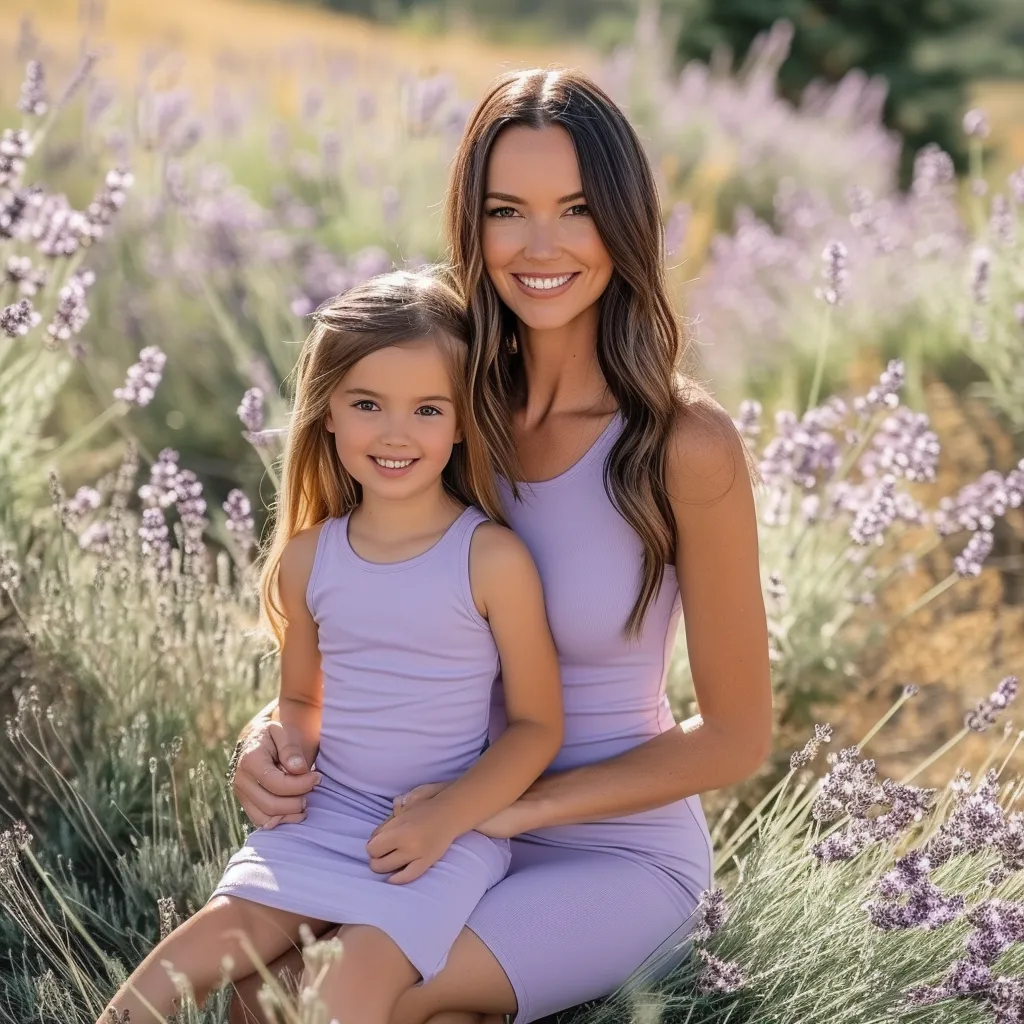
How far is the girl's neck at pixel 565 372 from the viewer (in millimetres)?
2576

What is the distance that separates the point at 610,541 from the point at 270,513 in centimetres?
135

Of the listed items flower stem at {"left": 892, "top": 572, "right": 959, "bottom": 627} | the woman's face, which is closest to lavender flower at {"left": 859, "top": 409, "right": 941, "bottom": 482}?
flower stem at {"left": 892, "top": 572, "right": 959, "bottom": 627}

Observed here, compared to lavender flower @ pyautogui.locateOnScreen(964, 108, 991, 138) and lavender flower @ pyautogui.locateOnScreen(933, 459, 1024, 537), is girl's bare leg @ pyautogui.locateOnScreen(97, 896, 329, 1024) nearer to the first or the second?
→ lavender flower @ pyautogui.locateOnScreen(933, 459, 1024, 537)

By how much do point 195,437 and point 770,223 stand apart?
400 cm

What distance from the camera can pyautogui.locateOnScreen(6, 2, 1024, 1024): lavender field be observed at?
226 centimetres

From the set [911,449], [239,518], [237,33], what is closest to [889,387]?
[911,449]

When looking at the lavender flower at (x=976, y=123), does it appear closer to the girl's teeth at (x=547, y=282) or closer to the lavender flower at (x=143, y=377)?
the girl's teeth at (x=547, y=282)

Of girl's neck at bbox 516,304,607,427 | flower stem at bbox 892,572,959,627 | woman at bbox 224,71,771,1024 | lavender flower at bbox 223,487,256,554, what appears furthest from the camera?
flower stem at bbox 892,572,959,627

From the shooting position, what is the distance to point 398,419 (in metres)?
2.35

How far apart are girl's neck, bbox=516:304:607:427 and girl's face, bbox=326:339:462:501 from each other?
263 mm

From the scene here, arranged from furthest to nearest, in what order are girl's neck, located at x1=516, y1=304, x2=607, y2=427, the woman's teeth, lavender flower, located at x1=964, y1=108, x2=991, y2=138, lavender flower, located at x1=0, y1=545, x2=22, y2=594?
lavender flower, located at x1=964, y1=108, x2=991, y2=138 < lavender flower, located at x1=0, y1=545, x2=22, y2=594 < girl's neck, located at x1=516, y1=304, x2=607, y2=427 < the woman's teeth

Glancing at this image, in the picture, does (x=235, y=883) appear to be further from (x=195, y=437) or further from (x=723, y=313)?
(x=723, y=313)

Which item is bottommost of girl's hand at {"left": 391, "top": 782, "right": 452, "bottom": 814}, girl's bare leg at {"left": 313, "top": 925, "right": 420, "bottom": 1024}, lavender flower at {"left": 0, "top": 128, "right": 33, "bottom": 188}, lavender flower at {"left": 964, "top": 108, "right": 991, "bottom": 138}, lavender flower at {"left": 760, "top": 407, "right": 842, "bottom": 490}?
girl's bare leg at {"left": 313, "top": 925, "right": 420, "bottom": 1024}

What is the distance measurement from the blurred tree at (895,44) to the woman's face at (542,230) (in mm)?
10314
